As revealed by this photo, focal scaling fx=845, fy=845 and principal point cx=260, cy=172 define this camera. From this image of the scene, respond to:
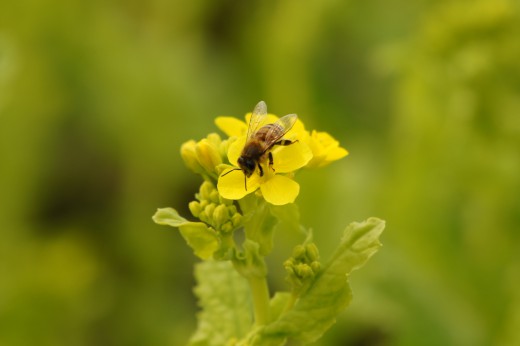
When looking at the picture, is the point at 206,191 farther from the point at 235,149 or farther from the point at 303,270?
the point at 303,270

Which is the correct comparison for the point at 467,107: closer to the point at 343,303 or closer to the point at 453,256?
the point at 453,256

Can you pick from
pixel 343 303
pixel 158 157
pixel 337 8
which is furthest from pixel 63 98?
pixel 343 303

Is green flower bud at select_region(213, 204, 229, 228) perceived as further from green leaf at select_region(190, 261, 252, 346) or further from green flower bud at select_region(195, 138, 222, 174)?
green leaf at select_region(190, 261, 252, 346)

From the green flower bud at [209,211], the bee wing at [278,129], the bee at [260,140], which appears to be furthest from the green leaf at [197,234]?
the bee wing at [278,129]

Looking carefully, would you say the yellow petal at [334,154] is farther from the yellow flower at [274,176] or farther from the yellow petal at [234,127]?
the yellow petal at [234,127]

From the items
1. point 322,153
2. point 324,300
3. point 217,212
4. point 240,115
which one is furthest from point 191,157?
point 240,115

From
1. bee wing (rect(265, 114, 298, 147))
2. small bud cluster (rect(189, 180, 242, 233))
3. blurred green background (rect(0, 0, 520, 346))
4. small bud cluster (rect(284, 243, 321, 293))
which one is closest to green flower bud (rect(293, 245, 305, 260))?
small bud cluster (rect(284, 243, 321, 293))
